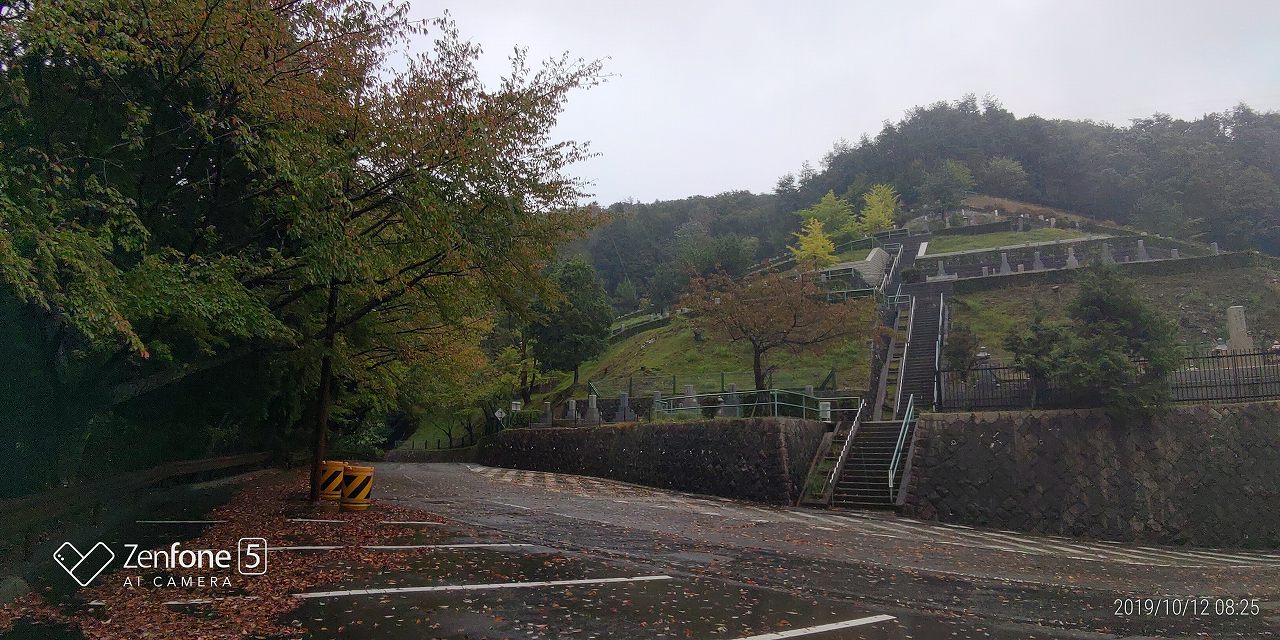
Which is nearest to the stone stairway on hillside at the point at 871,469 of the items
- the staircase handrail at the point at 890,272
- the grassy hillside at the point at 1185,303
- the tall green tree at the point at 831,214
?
the grassy hillside at the point at 1185,303

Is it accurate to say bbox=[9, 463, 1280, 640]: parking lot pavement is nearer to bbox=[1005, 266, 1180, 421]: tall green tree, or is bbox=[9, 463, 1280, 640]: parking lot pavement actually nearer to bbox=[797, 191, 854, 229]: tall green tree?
bbox=[1005, 266, 1180, 421]: tall green tree

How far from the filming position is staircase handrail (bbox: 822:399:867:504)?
61.5 feet

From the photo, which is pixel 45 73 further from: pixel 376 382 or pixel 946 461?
pixel 946 461

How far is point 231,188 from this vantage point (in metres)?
11.3

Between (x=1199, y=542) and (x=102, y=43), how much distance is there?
2007 cm

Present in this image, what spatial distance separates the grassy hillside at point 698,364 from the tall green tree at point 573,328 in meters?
1.88

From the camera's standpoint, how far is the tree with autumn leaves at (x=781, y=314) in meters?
24.3

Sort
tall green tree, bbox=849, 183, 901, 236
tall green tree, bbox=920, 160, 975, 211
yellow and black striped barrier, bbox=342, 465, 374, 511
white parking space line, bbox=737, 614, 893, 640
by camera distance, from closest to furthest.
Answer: white parking space line, bbox=737, 614, 893, 640
yellow and black striped barrier, bbox=342, 465, 374, 511
tall green tree, bbox=849, 183, 901, 236
tall green tree, bbox=920, 160, 975, 211

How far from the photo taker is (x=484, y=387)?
105 ft

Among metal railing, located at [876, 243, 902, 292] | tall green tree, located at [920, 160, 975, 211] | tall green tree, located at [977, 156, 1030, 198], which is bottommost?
metal railing, located at [876, 243, 902, 292]

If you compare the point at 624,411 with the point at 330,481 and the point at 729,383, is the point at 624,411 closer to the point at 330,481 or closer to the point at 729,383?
the point at 729,383

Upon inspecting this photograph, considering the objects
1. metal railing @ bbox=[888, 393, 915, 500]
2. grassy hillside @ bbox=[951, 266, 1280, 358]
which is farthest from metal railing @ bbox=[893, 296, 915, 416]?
metal railing @ bbox=[888, 393, 915, 500]

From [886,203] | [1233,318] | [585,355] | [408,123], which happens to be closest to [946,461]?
[1233,318]

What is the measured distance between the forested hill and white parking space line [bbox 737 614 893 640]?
138 ft
